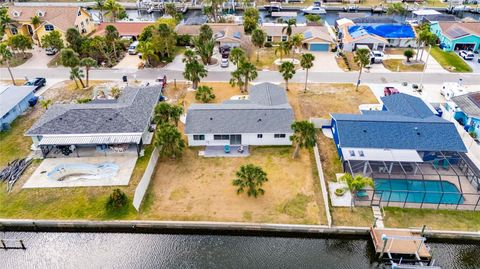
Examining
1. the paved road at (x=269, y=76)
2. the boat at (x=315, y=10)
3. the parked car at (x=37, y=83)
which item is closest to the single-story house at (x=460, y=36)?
the paved road at (x=269, y=76)

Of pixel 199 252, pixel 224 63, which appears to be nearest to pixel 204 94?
pixel 224 63

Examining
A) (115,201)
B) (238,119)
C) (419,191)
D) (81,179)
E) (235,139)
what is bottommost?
(81,179)

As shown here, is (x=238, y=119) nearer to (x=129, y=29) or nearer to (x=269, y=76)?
(x=269, y=76)

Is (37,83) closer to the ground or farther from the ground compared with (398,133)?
closer to the ground

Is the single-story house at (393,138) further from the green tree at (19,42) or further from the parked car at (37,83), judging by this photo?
the green tree at (19,42)

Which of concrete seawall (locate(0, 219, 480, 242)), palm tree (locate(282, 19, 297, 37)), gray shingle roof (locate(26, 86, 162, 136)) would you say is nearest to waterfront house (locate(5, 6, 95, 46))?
gray shingle roof (locate(26, 86, 162, 136))

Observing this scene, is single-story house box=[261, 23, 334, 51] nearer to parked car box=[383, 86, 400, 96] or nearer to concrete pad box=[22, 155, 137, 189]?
parked car box=[383, 86, 400, 96]
